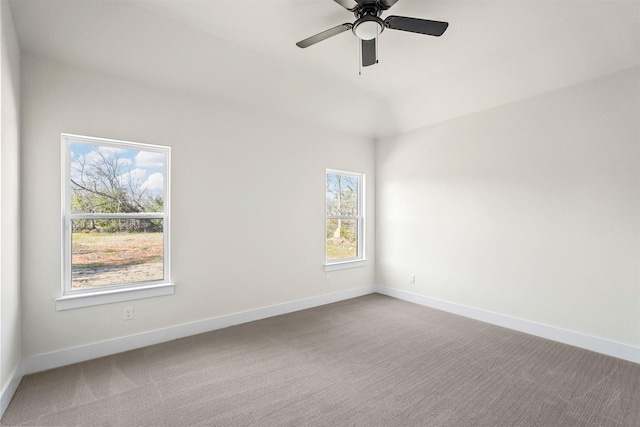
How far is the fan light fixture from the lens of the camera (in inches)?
88.3

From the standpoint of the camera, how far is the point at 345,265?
4906mm

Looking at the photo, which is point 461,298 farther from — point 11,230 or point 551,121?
point 11,230

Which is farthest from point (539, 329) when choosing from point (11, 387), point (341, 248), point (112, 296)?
point (11, 387)

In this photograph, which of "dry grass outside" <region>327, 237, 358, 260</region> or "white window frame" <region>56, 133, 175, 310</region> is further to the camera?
"dry grass outside" <region>327, 237, 358, 260</region>

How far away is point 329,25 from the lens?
2.83 m

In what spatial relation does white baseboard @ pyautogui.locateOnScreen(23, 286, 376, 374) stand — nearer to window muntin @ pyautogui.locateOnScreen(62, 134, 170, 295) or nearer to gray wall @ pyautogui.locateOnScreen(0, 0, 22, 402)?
gray wall @ pyautogui.locateOnScreen(0, 0, 22, 402)

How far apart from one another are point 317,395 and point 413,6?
318 cm

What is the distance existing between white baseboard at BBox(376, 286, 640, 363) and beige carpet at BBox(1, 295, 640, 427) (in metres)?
0.11

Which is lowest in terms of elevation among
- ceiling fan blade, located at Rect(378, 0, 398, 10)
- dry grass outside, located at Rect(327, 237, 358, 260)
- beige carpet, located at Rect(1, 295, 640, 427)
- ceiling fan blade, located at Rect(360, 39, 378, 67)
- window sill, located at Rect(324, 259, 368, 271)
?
beige carpet, located at Rect(1, 295, 640, 427)

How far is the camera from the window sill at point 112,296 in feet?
9.02

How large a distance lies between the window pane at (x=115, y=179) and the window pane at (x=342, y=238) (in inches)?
97.7

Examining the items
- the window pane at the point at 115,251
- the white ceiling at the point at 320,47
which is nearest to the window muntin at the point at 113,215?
the window pane at the point at 115,251

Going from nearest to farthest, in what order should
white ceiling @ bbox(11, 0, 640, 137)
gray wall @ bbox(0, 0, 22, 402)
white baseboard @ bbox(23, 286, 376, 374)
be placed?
gray wall @ bbox(0, 0, 22, 402) < white ceiling @ bbox(11, 0, 640, 137) < white baseboard @ bbox(23, 286, 376, 374)

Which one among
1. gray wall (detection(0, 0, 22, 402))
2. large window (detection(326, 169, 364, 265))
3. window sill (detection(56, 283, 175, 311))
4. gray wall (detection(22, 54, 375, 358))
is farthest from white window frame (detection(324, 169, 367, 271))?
gray wall (detection(0, 0, 22, 402))
